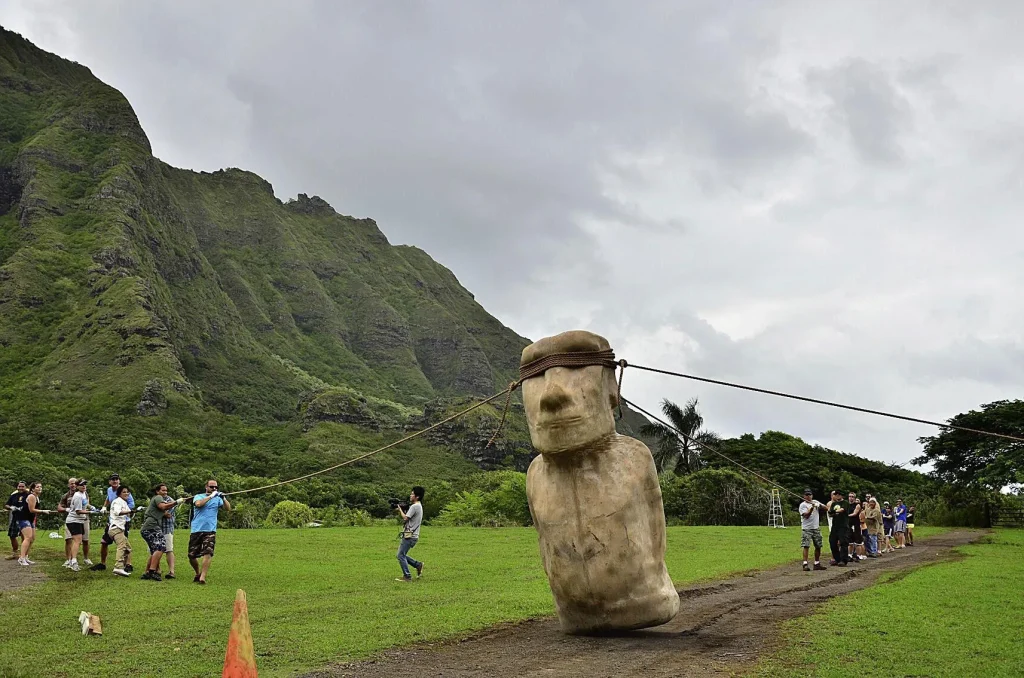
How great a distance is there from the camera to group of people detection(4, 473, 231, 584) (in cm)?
1488

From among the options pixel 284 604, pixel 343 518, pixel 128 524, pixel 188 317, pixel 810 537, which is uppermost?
pixel 188 317

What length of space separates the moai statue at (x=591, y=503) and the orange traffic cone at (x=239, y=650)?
4.08 m

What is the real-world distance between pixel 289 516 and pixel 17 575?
2205cm

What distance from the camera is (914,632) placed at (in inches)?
385

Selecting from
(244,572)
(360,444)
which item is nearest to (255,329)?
(360,444)

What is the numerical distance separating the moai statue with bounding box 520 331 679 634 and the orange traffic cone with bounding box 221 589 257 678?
4075 millimetres

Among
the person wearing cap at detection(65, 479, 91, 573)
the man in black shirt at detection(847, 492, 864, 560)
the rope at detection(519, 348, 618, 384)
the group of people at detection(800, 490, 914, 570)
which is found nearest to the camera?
the rope at detection(519, 348, 618, 384)

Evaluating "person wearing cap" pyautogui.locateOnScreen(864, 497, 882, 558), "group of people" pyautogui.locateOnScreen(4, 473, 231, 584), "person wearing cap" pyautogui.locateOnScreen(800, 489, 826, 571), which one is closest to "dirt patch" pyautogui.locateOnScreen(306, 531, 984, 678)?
"person wearing cap" pyautogui.locateOnScreen(800, 489, 826, 571)

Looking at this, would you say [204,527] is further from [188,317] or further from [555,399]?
[188,317]

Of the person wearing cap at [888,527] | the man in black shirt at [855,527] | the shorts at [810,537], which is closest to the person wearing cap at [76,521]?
the shorts at [810,537]

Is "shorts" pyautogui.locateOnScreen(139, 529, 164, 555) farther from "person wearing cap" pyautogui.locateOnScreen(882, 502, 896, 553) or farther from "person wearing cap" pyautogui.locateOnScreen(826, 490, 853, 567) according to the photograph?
"person wearing cap" pyautogui.locateOnScreen(882, 502, 896, 553)

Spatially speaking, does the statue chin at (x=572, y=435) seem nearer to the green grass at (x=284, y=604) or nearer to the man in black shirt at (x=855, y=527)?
the green grass at (x=284, y=604)

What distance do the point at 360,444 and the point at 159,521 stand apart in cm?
5672

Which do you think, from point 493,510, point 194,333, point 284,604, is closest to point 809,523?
point 284,604
